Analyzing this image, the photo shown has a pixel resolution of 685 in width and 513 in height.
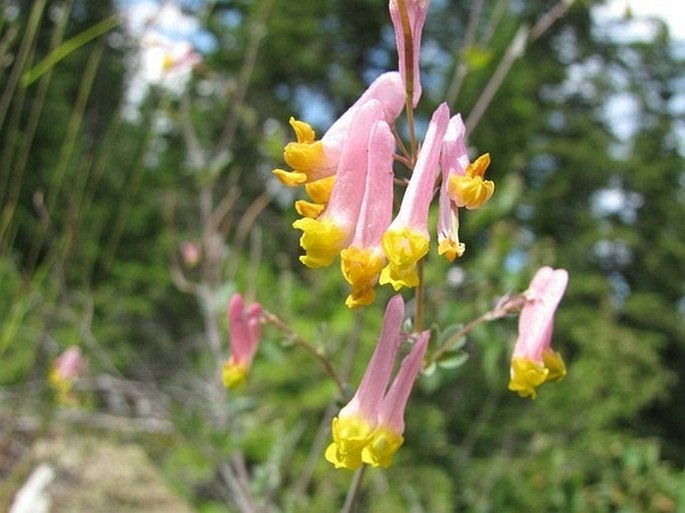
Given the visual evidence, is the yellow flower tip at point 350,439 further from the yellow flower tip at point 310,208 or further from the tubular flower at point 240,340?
the tubular flower at point 240,340

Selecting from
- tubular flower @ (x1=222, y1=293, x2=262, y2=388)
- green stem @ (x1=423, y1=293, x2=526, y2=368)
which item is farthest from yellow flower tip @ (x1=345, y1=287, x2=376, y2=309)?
tubular flower @ (x1=222, y1=293, x2=262, y2=388)

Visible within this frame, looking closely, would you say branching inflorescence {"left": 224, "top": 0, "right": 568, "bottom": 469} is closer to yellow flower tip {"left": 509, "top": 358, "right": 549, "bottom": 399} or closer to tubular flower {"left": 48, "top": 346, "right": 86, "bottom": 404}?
yellow flower tip {"left": 509, "top": 358, "right": 549, "bottom": 399}

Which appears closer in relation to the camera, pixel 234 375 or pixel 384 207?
pixel 384 207

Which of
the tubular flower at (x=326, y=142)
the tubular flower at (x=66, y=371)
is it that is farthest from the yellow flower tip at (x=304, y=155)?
the tubular flower at (x=66, y=371)

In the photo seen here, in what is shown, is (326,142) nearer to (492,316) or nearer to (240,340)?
(492,316)

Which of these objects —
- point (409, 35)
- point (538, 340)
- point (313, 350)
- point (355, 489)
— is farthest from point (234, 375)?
point (409, 35)
